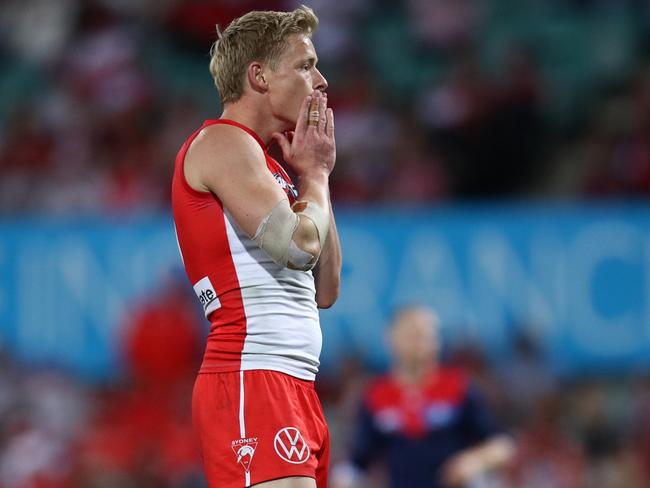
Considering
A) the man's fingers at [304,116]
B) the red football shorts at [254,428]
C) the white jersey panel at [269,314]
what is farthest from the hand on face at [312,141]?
the red football shorts at [254,428]

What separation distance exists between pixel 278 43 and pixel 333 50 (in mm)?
7828

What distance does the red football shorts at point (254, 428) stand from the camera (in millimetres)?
3344

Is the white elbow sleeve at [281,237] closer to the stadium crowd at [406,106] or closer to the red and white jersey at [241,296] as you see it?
the red and white jersey at [241,296]

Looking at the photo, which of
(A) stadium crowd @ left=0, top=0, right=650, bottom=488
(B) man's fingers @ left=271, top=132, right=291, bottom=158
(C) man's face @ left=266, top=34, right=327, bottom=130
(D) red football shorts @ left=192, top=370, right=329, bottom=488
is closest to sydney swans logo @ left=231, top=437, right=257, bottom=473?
(D) red football shorts @ left=192, top=370, right=329, bottom=488

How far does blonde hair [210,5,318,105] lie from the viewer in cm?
359

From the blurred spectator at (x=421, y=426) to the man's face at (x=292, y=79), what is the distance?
10.1 ft

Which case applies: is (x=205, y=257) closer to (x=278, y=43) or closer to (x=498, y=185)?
(x=278, y=43)

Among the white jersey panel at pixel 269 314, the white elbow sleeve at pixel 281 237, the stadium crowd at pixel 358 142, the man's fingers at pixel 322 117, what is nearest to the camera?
the white elbow sleeve at pixel 281 237

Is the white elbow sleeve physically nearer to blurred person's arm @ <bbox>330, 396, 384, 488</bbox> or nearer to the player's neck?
the player's neck

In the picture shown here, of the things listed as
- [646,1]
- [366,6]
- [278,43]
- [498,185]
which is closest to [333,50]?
[366,6]

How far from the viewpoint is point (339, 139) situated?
10562mm

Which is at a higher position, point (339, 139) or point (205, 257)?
point (339, 139)

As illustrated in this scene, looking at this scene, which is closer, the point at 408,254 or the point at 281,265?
the point at 281,265

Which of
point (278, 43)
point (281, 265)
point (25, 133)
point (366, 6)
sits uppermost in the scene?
point (366, 6)
